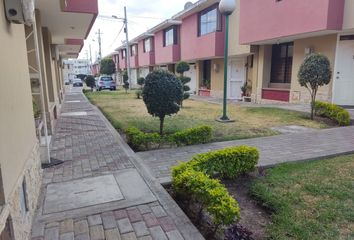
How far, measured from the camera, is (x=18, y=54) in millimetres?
3166

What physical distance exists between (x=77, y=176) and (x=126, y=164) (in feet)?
2.74

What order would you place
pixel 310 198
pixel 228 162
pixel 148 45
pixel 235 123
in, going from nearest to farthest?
1. pixel 310 198
2. pixel 228 162
3. pixel 235 123
4. pixel 148 45

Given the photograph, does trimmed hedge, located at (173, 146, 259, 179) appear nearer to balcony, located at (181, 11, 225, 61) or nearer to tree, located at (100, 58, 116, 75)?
balcony, located at (181, 11, 225, 61)

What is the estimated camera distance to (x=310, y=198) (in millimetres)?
3475

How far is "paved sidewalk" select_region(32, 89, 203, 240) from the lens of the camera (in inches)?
109

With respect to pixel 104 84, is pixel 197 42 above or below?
above

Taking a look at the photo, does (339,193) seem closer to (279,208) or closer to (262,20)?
(279,208)

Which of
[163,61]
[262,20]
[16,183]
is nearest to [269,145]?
[16,183]

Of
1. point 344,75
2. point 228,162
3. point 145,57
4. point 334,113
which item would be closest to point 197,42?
point 344,75

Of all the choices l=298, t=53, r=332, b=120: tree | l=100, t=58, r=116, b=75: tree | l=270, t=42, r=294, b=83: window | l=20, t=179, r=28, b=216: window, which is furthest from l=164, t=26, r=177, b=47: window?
l=20, t=179, r=28, b=216: window

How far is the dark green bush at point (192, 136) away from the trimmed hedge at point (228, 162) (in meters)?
1.82

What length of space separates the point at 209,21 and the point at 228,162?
14971mm

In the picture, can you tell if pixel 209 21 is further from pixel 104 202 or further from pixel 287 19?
pixel 104 202

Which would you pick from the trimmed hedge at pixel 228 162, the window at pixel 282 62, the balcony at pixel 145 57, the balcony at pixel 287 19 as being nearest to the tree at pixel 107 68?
the balcony at pixel 145 57
